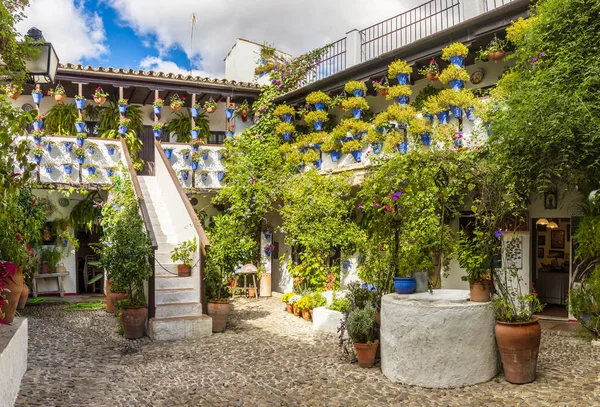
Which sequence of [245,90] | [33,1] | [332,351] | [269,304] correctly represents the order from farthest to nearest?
Answer: [245,90], [269,304], [332,351], [33,1]

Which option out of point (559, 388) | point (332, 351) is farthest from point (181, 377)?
point (559, 388)

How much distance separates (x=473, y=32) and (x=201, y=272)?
7140 mm

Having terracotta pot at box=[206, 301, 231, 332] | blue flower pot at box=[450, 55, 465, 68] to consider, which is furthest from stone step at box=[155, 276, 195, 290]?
blue flower pot at box=[450, 55, 465, 68]

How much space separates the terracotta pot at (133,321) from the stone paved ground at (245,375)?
0.63ft

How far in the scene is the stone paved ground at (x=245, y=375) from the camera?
17.8 ft

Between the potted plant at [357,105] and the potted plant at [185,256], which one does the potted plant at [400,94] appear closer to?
the potted plant at [357,105]

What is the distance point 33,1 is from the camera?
4.70m

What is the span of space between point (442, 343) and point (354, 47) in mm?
9666

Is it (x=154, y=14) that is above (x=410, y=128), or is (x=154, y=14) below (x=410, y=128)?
above

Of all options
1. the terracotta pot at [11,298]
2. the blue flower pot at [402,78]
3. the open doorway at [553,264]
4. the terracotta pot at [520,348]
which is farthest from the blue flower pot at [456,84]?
the terracotta pot at [11,298]

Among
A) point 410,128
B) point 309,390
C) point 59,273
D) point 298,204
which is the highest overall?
point 410,128

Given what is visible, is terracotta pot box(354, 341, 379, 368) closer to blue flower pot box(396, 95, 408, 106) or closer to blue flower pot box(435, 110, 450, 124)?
blue flower pot box(435, 110, 450, 124)

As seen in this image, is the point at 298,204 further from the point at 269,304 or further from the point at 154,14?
the point at 154,14

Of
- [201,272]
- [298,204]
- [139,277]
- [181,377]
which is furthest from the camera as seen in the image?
[298,204]
